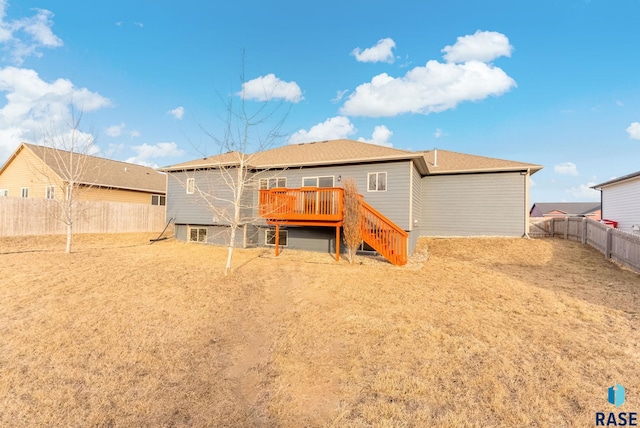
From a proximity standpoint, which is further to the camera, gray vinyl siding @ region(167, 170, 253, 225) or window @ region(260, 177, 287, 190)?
gray vinyl siding @ region(167, 170, 253, 225)

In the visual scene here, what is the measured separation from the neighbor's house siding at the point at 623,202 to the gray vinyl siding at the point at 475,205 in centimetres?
774

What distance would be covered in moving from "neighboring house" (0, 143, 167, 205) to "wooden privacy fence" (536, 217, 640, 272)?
89.1ft

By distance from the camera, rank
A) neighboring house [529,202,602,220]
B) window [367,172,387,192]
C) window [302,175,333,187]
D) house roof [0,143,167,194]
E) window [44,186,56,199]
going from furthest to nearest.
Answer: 1. neighboring house [529,202,602,220]
2. house roof [0,143,167,194]
3. window [44,186,56,199]
4. window [302,175,333,187]
5. window [367,172,387,192]

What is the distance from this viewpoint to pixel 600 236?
481 inches

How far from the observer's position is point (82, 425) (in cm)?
294

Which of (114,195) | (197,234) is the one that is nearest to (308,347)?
(197,234)

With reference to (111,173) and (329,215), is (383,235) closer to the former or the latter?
(329,215)

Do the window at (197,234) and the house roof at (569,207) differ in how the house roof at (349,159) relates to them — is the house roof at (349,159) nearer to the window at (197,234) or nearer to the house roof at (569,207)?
the window at (197,234)

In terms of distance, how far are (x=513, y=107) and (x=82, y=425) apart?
21546 millimetres

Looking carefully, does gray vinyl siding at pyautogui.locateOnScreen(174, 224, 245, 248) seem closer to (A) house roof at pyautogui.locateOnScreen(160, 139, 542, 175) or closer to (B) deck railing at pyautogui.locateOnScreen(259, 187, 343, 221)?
(B) deck railing at pyautogui.locateOnScreen(259, 187, 343, 221)

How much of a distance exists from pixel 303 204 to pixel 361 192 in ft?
9.73

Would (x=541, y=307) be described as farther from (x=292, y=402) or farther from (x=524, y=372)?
(x=292, y=402)

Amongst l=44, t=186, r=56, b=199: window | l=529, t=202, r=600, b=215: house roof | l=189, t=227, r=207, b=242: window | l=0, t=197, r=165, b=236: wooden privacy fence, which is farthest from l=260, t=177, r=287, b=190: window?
l=529, t=202, r=600, b=215: house roof

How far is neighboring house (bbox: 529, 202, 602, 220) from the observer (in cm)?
4966
